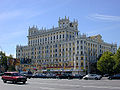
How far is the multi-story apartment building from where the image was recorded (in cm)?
8369

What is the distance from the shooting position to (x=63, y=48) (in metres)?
89.7

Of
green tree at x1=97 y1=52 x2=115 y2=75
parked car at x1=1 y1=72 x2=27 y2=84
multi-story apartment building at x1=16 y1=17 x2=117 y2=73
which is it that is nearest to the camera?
parked car at x1=1 y1=72 x2=27 y2=84

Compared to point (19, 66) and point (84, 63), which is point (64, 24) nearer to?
point (84, 63)

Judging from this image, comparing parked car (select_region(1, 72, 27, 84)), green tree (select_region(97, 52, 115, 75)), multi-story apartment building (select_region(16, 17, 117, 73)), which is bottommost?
parked car (select_region(1, 72, 27, 84))

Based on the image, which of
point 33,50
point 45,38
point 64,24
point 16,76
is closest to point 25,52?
point 33,50

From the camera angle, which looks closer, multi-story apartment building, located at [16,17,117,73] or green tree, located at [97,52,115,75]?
green tree, located at [97,52,115,75]

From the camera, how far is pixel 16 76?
26.4 m

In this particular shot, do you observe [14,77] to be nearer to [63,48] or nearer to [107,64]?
[107,64]

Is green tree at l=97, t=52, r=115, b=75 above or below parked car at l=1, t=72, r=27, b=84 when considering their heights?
above

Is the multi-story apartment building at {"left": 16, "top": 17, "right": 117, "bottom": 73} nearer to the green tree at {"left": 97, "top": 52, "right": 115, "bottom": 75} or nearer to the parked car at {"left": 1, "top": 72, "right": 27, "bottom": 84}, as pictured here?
the green tree at {"left": 97, "top": 52, "right": 115, "bottom": 75}

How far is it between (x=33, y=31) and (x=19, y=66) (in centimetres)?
2135

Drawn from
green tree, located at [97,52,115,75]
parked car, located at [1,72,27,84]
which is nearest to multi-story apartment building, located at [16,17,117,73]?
green tree, located at [97,52,115,75]

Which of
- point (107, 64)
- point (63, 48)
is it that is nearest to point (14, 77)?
point (107, 64)

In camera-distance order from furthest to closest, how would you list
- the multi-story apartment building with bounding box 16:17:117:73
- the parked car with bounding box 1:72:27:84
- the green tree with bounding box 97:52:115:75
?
the multi-story apartment building with bounding box 16:17:117:73
the green tree with bounding box 97:52:115:75
the parked car with bounding box 1:72:27:84
